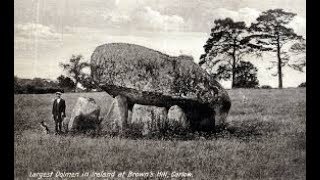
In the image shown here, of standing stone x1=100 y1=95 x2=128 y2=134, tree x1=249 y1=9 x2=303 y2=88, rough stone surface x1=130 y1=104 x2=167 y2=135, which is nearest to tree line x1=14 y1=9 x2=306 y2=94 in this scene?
tree x1=249 y1=9 x2=303 y2=88

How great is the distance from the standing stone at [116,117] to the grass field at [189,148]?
442mm

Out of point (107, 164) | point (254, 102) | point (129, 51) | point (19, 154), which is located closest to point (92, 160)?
point (107, 164)

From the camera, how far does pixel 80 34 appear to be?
Answer: 2420 centimetres

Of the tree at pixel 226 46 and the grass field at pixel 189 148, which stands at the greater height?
the tree at pixel 226 46

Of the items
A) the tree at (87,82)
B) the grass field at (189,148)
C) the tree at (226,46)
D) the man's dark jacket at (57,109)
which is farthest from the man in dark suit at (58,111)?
the tree at (226,46)

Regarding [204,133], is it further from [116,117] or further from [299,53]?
[299,53]

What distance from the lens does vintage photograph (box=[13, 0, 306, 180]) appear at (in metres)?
23.5

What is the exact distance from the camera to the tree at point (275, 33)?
973 inches

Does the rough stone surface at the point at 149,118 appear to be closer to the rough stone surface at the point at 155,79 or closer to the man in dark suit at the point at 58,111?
the rough stone surface at the point at 155,79

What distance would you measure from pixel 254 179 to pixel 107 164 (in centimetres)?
409

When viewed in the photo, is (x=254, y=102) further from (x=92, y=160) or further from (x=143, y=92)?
(x=92, y=160)

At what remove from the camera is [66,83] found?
24.8 meters

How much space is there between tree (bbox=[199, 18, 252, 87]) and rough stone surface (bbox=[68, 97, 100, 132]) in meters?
3.54

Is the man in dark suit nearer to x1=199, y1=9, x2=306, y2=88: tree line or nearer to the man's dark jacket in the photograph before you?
the man's dark jacket
